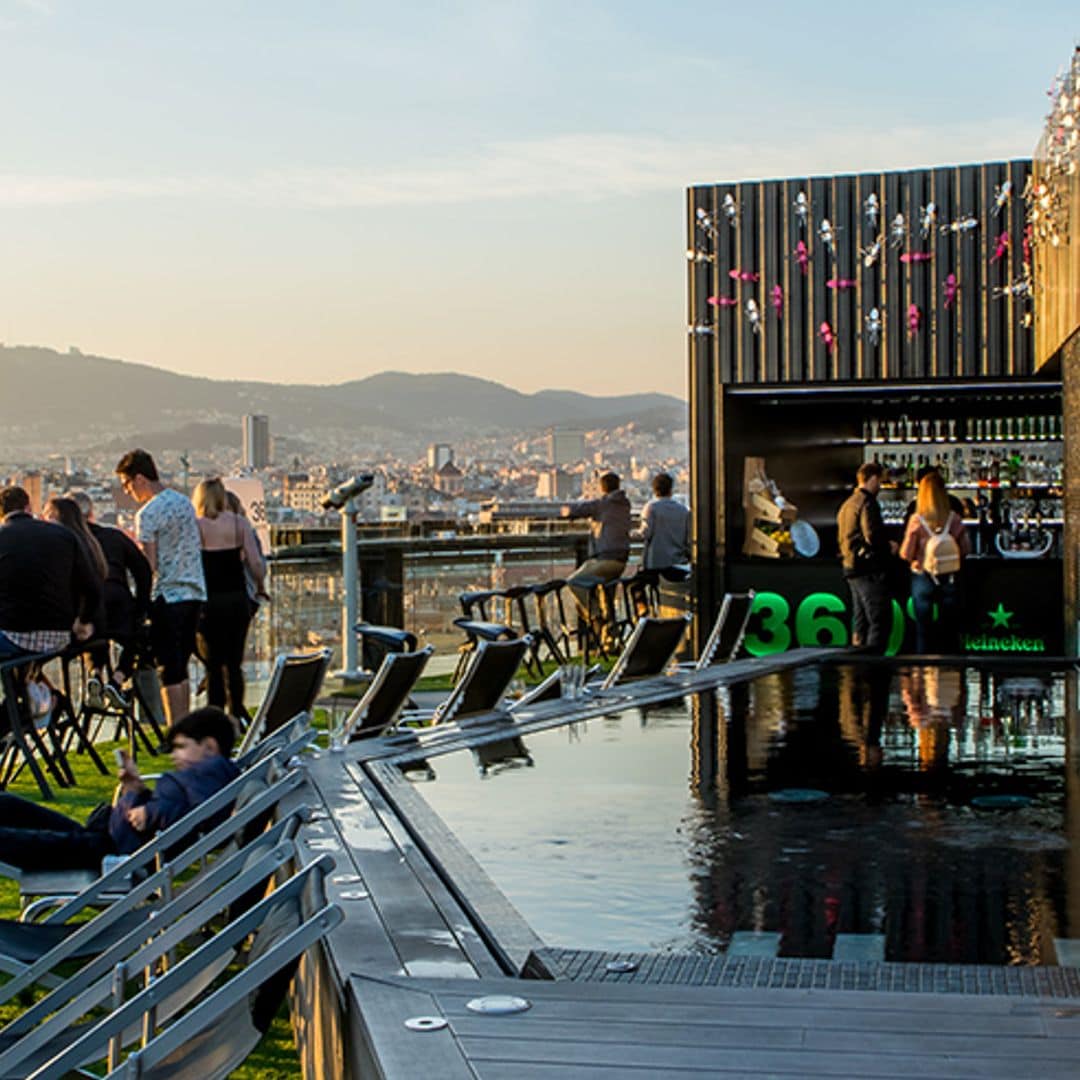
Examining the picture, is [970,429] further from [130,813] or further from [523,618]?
[130,813]

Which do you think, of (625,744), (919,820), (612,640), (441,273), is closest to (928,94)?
(612,640)

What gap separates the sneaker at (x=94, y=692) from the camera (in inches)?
407

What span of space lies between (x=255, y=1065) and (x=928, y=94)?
1575 cm

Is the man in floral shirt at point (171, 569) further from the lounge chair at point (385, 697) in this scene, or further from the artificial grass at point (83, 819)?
the lounge chair at point (385, 697)

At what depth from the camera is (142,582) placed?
9906 mm

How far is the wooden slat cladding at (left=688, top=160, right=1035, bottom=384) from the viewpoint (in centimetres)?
1413

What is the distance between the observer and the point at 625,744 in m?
7.80

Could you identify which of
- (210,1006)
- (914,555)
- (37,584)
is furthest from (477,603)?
(210,1006)

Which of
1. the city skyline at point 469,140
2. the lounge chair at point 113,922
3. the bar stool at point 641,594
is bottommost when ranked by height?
the lounge chair at point 113,922

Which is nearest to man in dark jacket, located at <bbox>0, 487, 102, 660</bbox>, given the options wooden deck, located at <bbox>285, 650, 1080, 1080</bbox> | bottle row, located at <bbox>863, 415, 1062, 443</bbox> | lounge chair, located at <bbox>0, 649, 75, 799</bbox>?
lounge chair, located at <bbox>0, 649, 75, 799</bbox>

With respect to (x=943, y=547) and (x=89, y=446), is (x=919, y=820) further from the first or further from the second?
(x=89, y=446)

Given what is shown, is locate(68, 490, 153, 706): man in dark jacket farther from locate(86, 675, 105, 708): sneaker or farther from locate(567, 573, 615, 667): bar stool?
locate(567, 573, 615, 667): bar stool

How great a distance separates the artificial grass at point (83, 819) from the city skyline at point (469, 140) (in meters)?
7.02

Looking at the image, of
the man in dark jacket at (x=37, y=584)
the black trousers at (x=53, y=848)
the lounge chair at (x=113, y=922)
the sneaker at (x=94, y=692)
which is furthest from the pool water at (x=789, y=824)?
the sneaker at (x=94, y=692)
